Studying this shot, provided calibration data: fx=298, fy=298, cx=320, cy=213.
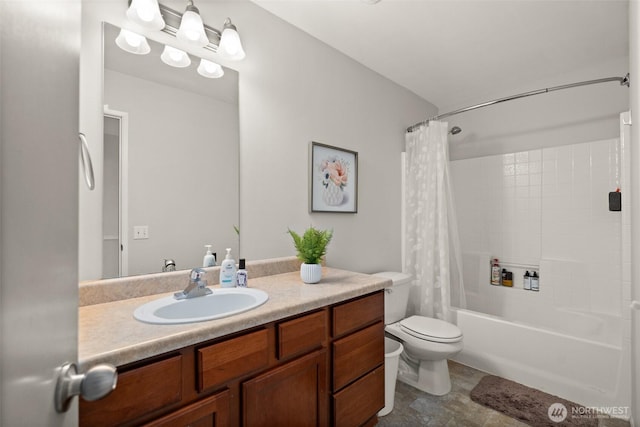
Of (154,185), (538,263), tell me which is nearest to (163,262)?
(154,185)

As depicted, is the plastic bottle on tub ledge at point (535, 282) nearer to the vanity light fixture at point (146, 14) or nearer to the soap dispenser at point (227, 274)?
the soap dispenser at point (227, 274)

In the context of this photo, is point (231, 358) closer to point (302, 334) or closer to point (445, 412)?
point (302, 334)

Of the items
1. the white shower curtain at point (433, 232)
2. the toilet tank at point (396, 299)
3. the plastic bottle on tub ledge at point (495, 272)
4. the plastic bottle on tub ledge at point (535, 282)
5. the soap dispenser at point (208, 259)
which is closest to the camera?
the soap dispenser at point (208, 259)

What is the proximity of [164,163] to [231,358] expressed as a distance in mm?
964

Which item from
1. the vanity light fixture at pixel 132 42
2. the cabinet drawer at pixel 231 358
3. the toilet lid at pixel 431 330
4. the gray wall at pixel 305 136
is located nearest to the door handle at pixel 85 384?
the cabinet drawer at pixel 231 358

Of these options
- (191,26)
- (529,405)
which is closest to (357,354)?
(529,405)

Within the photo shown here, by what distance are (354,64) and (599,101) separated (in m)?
2.06

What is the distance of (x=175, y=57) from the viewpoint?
149 cm

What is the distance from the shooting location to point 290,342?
117 centimetres

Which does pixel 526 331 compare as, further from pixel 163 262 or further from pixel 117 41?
pixel 117 41

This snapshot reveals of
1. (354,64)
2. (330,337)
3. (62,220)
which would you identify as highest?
(354,64)

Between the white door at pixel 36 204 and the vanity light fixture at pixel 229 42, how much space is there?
1.24 m

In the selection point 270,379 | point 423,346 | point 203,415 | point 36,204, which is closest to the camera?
point 36,204

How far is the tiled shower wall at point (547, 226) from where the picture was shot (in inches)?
93.4
